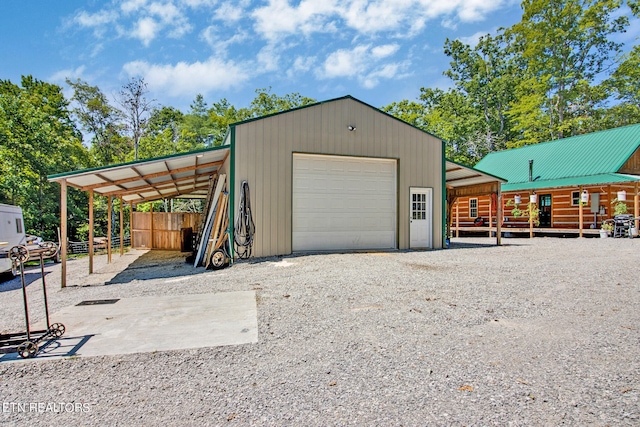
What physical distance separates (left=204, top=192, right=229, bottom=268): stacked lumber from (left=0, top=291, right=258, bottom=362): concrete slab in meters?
3.14

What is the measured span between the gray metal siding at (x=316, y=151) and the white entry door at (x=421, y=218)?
0.18 meters

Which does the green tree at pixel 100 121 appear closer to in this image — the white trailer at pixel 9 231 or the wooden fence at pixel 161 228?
the wooden fence at pixel 161 228

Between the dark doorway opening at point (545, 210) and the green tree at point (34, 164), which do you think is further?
the dark doorway opening at point (545, 210)

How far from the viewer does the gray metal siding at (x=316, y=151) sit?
8727 millimetres

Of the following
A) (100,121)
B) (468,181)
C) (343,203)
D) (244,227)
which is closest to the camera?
(244,227)

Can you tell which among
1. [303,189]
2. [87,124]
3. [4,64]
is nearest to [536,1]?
[303,189]

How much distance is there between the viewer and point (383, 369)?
8.94 feet

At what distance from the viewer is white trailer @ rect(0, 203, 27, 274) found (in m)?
7.93

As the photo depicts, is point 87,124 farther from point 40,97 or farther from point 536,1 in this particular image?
point 536,1

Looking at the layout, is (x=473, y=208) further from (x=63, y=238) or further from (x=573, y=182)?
(x=63, y=238)

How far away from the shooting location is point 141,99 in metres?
22.2

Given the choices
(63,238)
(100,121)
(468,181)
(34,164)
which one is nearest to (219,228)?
(63,238)

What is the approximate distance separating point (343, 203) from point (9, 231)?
8497 mm

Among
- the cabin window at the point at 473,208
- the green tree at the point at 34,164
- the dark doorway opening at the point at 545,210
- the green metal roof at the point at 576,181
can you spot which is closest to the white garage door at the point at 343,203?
the green metal roof at the point at 576,181
